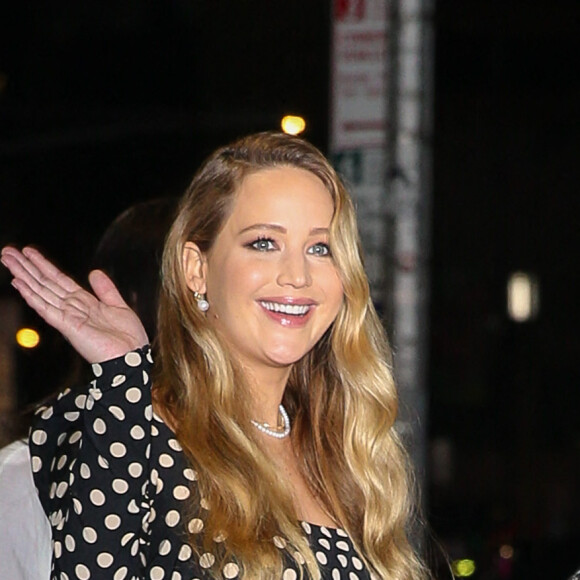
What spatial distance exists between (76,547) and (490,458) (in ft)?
36.8

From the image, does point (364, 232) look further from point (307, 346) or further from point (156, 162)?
point (156, 162)

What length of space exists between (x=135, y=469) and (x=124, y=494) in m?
0.04

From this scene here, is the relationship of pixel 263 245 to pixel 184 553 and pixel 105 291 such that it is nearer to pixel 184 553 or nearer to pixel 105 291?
pixel 105 291

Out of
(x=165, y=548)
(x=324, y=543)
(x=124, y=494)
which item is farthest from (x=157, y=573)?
(x=324, y=543)

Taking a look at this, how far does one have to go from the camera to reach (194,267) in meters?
2.68

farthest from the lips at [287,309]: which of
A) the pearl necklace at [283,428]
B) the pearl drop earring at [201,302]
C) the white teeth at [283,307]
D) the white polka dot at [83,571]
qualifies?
the white polka dot at [83,571]

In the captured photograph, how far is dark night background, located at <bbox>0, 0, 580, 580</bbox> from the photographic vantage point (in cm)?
744

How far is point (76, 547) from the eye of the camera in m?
2.33

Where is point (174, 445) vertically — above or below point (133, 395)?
below

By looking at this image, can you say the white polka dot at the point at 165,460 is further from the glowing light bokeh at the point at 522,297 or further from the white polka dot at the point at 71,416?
the glowing light bokeh at the point at 522,297

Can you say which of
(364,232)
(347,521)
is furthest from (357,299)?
(364,232)

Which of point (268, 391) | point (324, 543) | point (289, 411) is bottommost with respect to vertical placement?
point (324, 543)

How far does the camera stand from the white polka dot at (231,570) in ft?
7.84

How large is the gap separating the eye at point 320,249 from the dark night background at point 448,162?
94 centimetres
